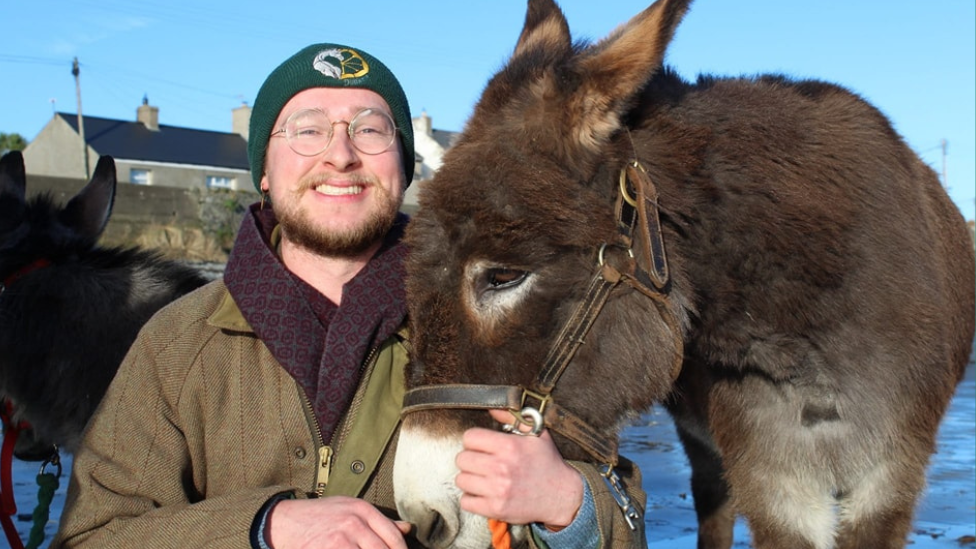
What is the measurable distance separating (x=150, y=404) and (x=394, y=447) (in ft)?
2.12

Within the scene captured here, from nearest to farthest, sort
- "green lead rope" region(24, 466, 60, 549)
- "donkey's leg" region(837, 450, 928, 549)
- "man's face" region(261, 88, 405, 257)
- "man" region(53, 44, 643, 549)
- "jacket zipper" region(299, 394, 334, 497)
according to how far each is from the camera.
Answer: "man" region(53, 44, 643, 549), "jacket zipper" region(299, 394, 334, 497), "man's face" region(261, 88, 405, 257), "donkey's leg" region(837, 450, 928, 549), "green lead rope" region(24, 466, 60, 549)

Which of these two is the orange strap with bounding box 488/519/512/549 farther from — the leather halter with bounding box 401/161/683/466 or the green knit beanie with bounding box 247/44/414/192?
the green knit beanie with bounding box 247/44/414/192

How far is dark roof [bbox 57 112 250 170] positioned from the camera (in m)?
33.1

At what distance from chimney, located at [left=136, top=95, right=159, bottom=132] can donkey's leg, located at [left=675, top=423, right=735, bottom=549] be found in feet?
114

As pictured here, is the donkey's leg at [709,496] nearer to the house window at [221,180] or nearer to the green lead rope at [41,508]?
the green lead rope at [41,508]

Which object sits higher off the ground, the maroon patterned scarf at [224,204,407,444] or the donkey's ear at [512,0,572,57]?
the donkey's ear at [512,0,572,57]

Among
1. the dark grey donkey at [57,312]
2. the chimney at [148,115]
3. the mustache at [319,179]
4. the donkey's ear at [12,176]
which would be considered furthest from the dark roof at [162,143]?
the mustache at [319,179]

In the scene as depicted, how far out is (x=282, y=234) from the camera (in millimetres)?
2746

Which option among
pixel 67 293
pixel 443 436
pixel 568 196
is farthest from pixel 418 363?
pixel 67 293

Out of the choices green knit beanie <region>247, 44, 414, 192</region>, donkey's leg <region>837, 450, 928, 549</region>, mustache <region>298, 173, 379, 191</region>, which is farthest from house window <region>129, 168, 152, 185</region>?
donkey's leg <region>837, 450, 928, 549</region>

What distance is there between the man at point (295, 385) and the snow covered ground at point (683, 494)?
6.96 feet

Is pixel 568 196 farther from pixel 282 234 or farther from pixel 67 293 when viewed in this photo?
pixel 67 293

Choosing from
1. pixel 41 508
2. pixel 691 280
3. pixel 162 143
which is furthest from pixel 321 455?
pixel 162 143

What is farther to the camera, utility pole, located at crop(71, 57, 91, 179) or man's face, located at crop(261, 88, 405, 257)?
utility pole, located at crop(71, 57, 91, 179)
